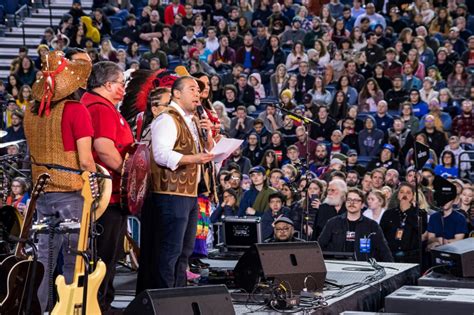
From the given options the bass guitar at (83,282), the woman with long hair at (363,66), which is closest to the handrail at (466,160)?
the woman with long hair at (363,66)

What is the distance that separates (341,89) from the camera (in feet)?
55.4

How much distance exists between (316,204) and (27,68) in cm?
779

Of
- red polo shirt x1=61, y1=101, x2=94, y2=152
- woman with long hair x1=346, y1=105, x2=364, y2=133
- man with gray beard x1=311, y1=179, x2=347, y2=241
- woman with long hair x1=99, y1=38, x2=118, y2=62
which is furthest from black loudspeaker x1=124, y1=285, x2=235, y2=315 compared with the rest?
woman with long hair x1=99, y1=38, x2=118, y2=62

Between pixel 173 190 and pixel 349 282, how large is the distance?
1735 mm

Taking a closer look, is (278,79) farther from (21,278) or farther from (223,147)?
(21,278)

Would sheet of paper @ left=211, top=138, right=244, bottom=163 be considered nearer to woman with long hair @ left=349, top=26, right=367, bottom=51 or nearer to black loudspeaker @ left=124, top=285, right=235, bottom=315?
black loudspeaker @ left=124, top=285, right=235, bottom=315

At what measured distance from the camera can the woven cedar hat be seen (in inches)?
272

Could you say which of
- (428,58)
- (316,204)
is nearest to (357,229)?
(316,204)

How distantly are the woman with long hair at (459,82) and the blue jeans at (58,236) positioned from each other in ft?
34.5

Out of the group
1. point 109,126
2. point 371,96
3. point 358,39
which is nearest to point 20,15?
point 358,39

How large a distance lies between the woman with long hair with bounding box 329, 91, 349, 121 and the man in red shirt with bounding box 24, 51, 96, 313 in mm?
9760

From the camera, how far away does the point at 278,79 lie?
17.5m

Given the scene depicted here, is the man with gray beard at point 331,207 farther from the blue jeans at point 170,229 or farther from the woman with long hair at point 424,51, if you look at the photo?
the woman with long hair at point 424,51

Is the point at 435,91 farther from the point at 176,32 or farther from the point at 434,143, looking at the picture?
the point at 176,32
